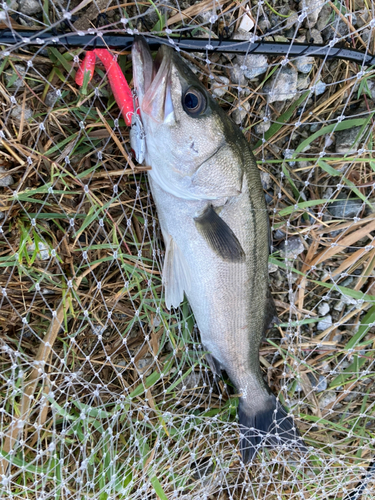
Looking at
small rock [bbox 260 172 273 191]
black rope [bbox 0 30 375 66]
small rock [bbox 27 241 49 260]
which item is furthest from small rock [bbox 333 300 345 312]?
small rock [bbox 27 241 49 260]

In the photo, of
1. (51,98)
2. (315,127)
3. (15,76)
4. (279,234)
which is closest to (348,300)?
(279,234)

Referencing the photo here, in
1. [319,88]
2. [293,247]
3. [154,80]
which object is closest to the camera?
[154,80]

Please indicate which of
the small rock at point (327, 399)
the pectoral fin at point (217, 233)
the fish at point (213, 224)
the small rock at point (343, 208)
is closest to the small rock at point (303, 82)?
the fish at point (213, 224)

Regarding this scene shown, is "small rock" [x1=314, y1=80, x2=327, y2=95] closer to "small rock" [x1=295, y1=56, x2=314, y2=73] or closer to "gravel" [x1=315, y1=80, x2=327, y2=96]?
"gravel" [x1=315, y1=80, x2=327, y2=96]

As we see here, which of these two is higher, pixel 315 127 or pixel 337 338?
pixel 315 127

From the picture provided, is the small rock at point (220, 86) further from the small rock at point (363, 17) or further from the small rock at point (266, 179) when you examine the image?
the small rock at point (363, 17)

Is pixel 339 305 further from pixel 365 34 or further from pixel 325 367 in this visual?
pixel 365 34

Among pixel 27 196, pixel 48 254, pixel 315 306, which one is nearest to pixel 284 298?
pixel 315 306

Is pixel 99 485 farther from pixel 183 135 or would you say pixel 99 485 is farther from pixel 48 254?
pixel 183 135
